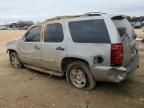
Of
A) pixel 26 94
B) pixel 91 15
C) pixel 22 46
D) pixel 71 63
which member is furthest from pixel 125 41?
pixel 22 46

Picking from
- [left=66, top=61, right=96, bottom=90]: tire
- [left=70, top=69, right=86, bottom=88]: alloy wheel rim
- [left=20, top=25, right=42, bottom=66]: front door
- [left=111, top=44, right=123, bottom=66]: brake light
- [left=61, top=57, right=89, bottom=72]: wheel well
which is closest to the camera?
[left=111, top=44, right=123, bottom=66]: brake light

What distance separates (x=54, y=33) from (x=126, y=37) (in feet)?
6.67

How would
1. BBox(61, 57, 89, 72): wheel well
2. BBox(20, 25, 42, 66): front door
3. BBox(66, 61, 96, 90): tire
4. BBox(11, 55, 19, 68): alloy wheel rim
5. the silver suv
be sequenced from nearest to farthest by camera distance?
1. the silver suv
2. BBox(66, 61, 96, 90): tire
3. BBox(61, 57, 89, 72): wheel well
4. BBox(20, 25, 42, 66): front door
5. BBox(11, 55, 19, 68): alloy wheel rim

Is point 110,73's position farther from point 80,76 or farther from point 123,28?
point 123,28

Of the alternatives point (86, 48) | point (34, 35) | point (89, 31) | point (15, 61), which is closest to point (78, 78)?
point (86, 48)

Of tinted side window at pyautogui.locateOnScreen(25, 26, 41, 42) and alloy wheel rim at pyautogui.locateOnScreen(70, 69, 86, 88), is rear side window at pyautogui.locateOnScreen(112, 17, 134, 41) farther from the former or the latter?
tinted side window at pyautogui.locateOnScreen(25, 26, 41, 42)

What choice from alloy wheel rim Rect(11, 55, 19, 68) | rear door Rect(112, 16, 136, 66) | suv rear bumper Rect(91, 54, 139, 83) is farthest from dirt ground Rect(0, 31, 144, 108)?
alloy wheel rim Rect(11, 55, 19, 68)

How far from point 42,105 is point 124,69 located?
6.52 feet

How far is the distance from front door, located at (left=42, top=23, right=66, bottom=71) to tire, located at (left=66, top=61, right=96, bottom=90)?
400 millimetres

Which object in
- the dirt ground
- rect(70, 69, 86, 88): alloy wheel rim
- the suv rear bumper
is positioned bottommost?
the dirt ground

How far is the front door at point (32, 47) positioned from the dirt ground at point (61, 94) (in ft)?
1.92

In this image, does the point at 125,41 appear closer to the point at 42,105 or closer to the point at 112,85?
the point at 112,85

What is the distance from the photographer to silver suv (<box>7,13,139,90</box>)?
17.8 feet

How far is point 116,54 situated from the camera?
17.5 ft
